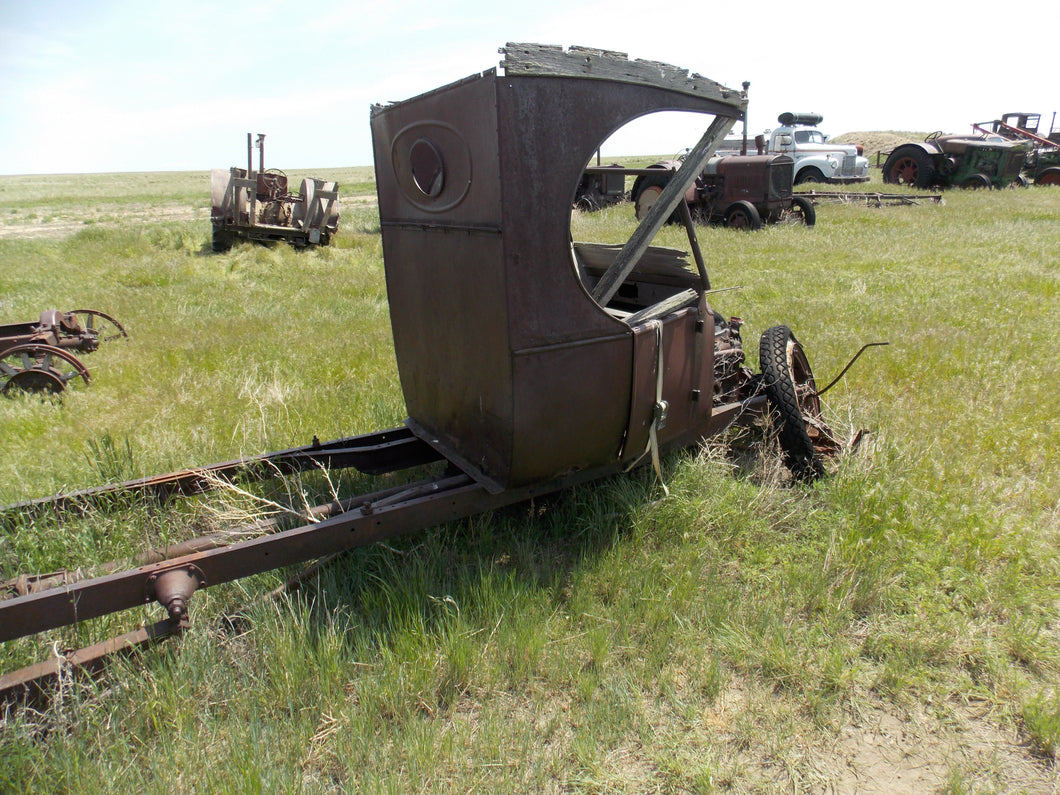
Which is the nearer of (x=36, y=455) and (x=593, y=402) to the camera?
(x=593, y=402)

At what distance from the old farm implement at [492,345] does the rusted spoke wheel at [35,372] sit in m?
3.21

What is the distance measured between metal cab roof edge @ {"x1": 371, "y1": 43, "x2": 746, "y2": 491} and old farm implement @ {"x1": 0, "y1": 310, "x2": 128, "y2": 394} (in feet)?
13.3

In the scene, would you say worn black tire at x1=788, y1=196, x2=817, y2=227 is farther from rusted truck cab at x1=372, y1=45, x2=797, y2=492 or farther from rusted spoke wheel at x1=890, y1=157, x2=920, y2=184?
rusted truck cab at x1=372, y1=45, x2=797, y2=492

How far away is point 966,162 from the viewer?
22.8 m

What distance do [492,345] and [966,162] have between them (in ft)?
85.2

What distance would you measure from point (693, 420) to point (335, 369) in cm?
372

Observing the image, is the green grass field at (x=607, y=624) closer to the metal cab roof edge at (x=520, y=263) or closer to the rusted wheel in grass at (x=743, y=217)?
the metal cab roof edge at (x=520, y=263)

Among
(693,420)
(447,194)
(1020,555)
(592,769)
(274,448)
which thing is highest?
(447,194)

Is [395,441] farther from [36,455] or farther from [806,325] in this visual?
[806,325]

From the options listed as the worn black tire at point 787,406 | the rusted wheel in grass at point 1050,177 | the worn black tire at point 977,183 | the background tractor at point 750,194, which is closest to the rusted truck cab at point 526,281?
the worn black tire at point 787,406

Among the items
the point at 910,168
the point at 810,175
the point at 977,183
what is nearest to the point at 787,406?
the point at 810,175

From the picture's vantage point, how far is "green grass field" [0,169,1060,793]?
234 cm

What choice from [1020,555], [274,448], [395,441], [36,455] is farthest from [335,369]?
[1020,555]

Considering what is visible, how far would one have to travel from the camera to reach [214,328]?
796cm
